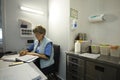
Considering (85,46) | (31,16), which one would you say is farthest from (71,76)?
(31,16)

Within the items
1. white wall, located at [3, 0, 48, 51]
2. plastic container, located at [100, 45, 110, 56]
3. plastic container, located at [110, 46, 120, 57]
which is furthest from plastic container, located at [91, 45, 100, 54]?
white wall, located at [3, 0, 48, 51]

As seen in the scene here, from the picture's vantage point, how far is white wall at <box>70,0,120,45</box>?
1845mm

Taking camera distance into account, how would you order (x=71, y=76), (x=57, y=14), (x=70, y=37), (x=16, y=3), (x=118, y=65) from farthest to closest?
(x=57, y=14) → (x=16, y=3) → (x=70, y=37) → (x=71, y=76) → (x=118, y=65)

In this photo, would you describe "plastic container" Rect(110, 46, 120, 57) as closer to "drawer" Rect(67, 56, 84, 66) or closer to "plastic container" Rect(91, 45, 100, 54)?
"plastic container" Rect(91, 45, 100, 54)

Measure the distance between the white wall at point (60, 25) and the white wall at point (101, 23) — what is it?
0.83ft

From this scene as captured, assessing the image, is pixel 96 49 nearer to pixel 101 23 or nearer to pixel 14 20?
pixel 101 23

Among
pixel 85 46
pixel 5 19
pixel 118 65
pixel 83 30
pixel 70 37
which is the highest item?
pixel 5 19

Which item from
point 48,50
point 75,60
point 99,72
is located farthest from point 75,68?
point 48,50

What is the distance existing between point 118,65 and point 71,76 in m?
0.97

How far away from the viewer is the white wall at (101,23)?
1.84 m

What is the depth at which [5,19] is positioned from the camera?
7.16 feet

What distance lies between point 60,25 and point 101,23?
0.93 metres

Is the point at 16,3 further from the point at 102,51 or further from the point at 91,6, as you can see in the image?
the point at 102,51

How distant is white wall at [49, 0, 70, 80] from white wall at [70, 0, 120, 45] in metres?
0.25
